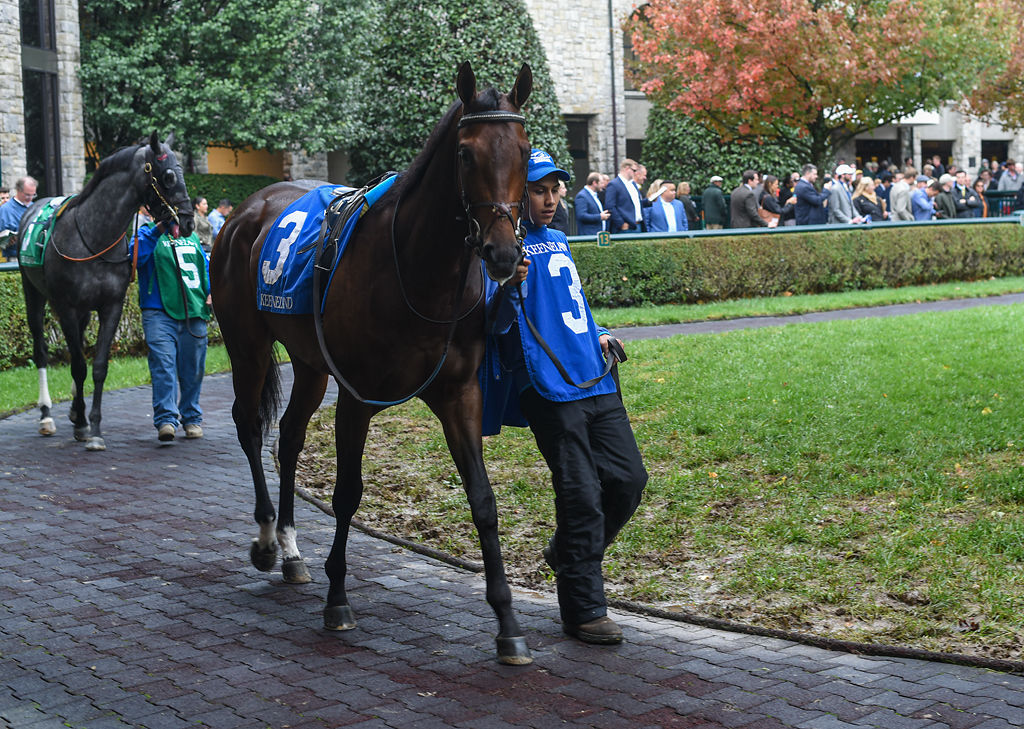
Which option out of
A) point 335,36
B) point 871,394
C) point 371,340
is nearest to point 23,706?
point 371,340

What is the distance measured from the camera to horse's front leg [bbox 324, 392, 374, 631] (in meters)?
5.12

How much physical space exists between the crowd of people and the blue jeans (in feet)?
23.8

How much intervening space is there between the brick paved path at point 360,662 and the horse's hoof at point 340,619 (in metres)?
0.05

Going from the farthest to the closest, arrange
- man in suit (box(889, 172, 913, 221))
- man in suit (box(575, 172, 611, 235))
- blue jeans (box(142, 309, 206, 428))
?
man in suit (box(889, 172, 913, 221)) < man in suit (box(575, 172, 611, 235)) < blue jeans (box(142, 309, 206, 428))

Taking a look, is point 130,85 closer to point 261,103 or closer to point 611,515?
point 261,103

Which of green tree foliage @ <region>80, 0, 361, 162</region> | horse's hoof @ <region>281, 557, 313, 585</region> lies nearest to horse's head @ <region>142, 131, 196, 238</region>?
Answer: horse's hoof @ <region>281, 557, 313, 585</region>

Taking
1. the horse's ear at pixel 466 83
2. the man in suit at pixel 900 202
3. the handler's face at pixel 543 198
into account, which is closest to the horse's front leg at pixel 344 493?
the handler's face at pixel 543 198

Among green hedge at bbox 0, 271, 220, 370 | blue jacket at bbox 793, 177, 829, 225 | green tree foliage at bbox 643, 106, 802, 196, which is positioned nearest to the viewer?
green hedge at bbox 0, 271, 220, 370

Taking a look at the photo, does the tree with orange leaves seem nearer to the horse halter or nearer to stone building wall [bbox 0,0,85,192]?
stone building wall [bbox 0,0,85,192]

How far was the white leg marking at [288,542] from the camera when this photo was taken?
6.02m

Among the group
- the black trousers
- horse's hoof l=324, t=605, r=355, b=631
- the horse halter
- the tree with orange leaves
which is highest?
the tree with orange leaves

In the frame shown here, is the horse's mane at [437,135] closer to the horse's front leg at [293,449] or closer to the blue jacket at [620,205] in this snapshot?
the horse's front leg at [293,449]

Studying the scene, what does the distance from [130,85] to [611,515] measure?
22.6 metres

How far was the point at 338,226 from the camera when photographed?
5258 millimetres
